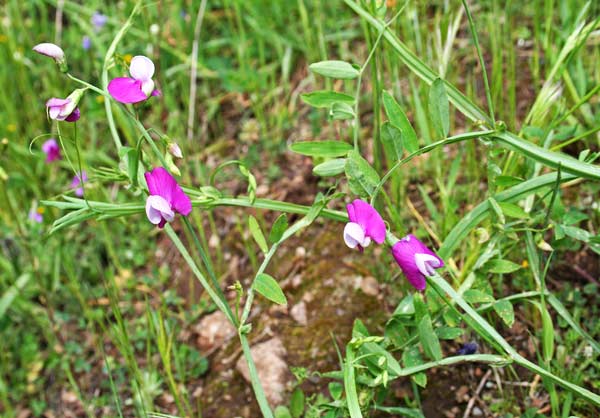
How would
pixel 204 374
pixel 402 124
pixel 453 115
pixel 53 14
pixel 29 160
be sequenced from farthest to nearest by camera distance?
pixel 53 14 < pixel 29 160 < pixel 453 115 < pixel 204 374 < pixel 402 124

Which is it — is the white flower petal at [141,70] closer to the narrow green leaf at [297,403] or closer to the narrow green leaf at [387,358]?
the narrow green leaf at [387,358]

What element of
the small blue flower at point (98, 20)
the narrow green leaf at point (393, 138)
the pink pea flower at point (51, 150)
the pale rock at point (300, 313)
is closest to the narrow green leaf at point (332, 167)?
the narrow green leaf at point (393, 138)

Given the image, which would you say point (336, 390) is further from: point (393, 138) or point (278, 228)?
point (393, 138)

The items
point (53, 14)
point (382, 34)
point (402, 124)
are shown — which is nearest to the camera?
point (402, 124)

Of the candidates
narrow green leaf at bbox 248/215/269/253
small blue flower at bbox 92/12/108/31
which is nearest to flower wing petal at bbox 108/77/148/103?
narrow green leaf at bbox 248/215/269/253

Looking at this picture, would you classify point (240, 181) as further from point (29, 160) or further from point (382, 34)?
point (382, 34)

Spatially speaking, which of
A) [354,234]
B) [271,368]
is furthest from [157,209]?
[271,368]

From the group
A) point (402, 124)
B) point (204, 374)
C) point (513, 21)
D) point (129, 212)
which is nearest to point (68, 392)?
point (204, 374)
